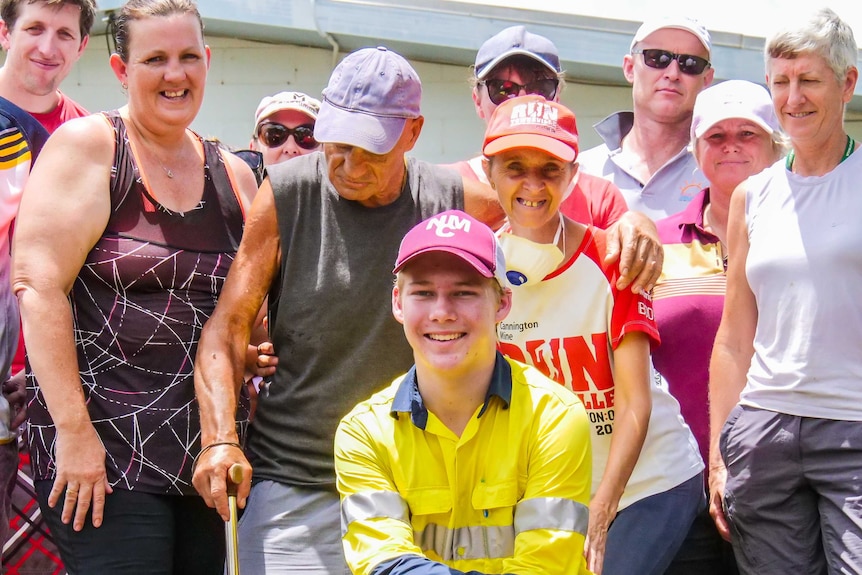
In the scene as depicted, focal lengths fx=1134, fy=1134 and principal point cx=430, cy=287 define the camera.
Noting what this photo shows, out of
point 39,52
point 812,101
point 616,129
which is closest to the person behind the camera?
point 812,101

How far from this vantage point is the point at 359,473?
2918 mm

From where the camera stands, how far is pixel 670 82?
4523mm

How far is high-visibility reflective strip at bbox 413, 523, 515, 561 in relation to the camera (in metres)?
2.89

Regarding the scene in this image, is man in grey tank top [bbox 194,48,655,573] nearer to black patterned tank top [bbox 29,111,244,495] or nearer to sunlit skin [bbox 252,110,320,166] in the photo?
black patterned tank top [bbox 29,111,244,495]

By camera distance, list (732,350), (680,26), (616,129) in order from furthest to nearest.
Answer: (616,129) → (680,26) → (732,350)

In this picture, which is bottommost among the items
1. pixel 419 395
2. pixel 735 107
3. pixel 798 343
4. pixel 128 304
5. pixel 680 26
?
pixel 419 395

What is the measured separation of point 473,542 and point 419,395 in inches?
15.7

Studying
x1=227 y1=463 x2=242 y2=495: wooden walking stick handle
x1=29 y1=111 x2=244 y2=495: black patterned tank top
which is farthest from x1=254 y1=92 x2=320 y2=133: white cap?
x1=227 y1=463 x2=242 y2=495: wooden walking stick handle

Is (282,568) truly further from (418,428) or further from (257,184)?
(257,184)

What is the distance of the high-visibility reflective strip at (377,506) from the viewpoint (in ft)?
9.36

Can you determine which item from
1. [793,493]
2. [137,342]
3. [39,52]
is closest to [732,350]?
[793,493]

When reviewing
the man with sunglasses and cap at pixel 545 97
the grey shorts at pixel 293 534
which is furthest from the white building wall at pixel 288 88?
the grey shorts at pixel 293 534

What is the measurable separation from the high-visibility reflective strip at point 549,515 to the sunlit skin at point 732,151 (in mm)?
1494

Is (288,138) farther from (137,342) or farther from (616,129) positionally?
(137,342)
